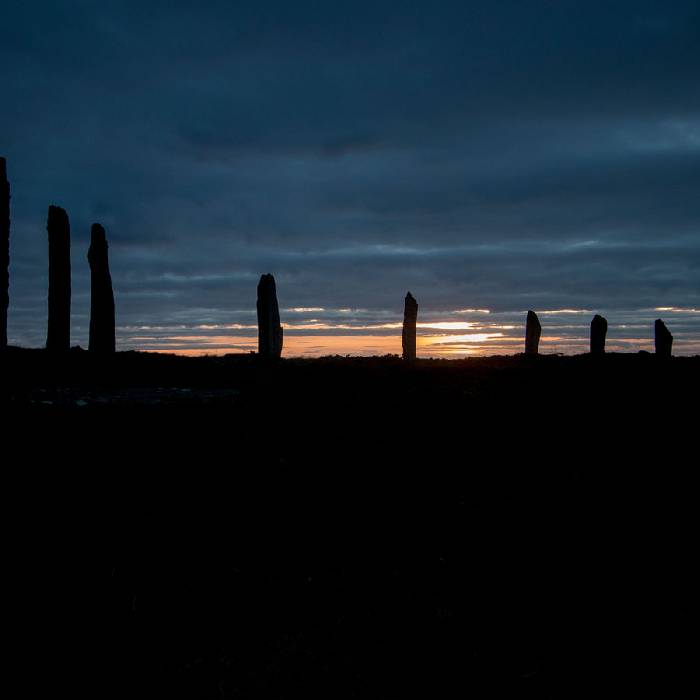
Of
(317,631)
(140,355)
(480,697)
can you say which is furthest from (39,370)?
(480,697)

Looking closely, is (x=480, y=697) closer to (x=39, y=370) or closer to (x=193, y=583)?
(x=193, y=583)

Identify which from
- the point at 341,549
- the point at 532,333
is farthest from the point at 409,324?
the point at 341,549

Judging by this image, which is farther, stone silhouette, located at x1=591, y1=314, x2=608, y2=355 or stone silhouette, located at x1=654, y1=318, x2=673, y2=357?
stone silhouette, located at x1=654, y1=318, x2=673, y2=357

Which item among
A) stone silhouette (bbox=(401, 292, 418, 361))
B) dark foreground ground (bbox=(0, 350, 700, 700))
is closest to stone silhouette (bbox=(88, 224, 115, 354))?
dark foreground ground (bbox=(0, 350, 700, 700))

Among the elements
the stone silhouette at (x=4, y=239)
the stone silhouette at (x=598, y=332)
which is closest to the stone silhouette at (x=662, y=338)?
the stone silhouette at (x=598, y=332)

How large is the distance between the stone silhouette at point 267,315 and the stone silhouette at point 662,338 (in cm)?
1694

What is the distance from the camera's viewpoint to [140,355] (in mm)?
17734

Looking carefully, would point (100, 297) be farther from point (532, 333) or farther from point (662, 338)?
point (662, 338)

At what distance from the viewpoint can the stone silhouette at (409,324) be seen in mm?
27047

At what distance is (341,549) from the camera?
637 cm

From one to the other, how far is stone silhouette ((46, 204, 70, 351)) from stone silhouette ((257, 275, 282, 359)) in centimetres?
590

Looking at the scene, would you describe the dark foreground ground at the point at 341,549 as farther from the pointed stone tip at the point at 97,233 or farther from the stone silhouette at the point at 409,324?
the stone silhouette at the point at 409,324

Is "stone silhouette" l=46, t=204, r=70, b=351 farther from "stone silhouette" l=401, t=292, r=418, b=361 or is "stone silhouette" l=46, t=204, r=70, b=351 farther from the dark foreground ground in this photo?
"stone silhouette" l=401, t=292, r=418, b=361

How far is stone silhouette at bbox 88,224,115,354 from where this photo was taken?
20000 mm
